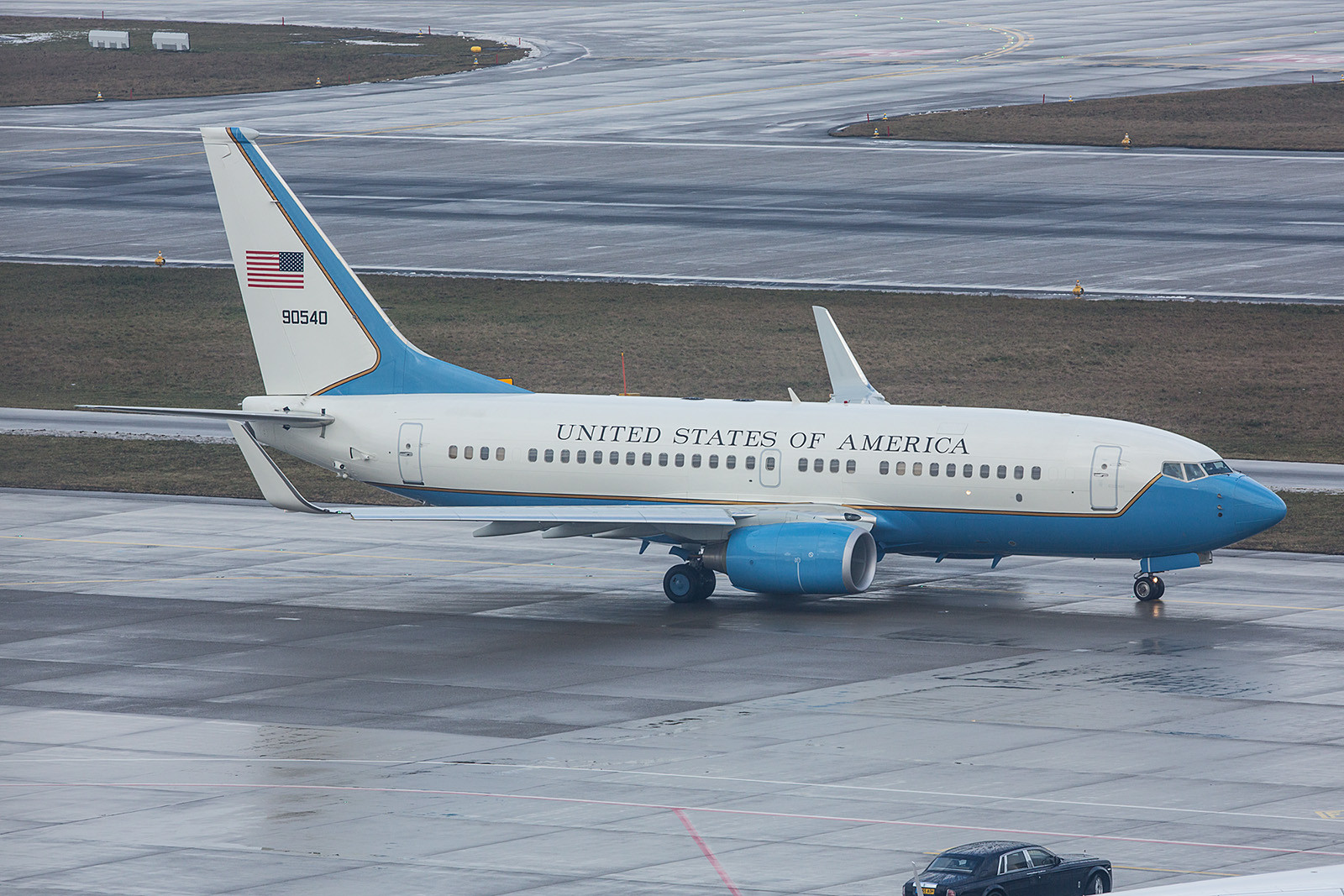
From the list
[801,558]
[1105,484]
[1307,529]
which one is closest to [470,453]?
[801,558]

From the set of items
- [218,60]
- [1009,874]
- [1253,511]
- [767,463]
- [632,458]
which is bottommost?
[1009,874]

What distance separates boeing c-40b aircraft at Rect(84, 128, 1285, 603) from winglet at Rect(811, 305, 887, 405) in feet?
0.25

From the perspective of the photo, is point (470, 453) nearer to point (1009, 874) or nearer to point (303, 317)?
point (303, 317)

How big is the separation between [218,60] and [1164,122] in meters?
66.6

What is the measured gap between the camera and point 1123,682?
37688mm

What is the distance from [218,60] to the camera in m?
142

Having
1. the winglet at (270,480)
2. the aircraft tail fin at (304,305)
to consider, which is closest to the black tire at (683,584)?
the aircraft tail fin at (304,305)

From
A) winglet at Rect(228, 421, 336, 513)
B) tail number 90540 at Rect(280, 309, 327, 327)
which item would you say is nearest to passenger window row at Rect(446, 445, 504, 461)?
tail number 90540 at Rect(280, 309, 327, 327)

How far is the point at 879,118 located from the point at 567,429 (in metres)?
70.7

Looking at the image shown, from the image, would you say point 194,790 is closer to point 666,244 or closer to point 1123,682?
point 1123,682

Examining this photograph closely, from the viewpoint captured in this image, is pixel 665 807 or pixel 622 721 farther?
pixel 622 721

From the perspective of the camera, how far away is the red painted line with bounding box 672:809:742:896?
88.2ft

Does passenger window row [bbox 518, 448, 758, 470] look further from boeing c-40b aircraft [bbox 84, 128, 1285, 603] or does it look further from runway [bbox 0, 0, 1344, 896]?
runway [bbox 0, 0, 1344, 896]

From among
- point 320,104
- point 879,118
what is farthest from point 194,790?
point 320,104
